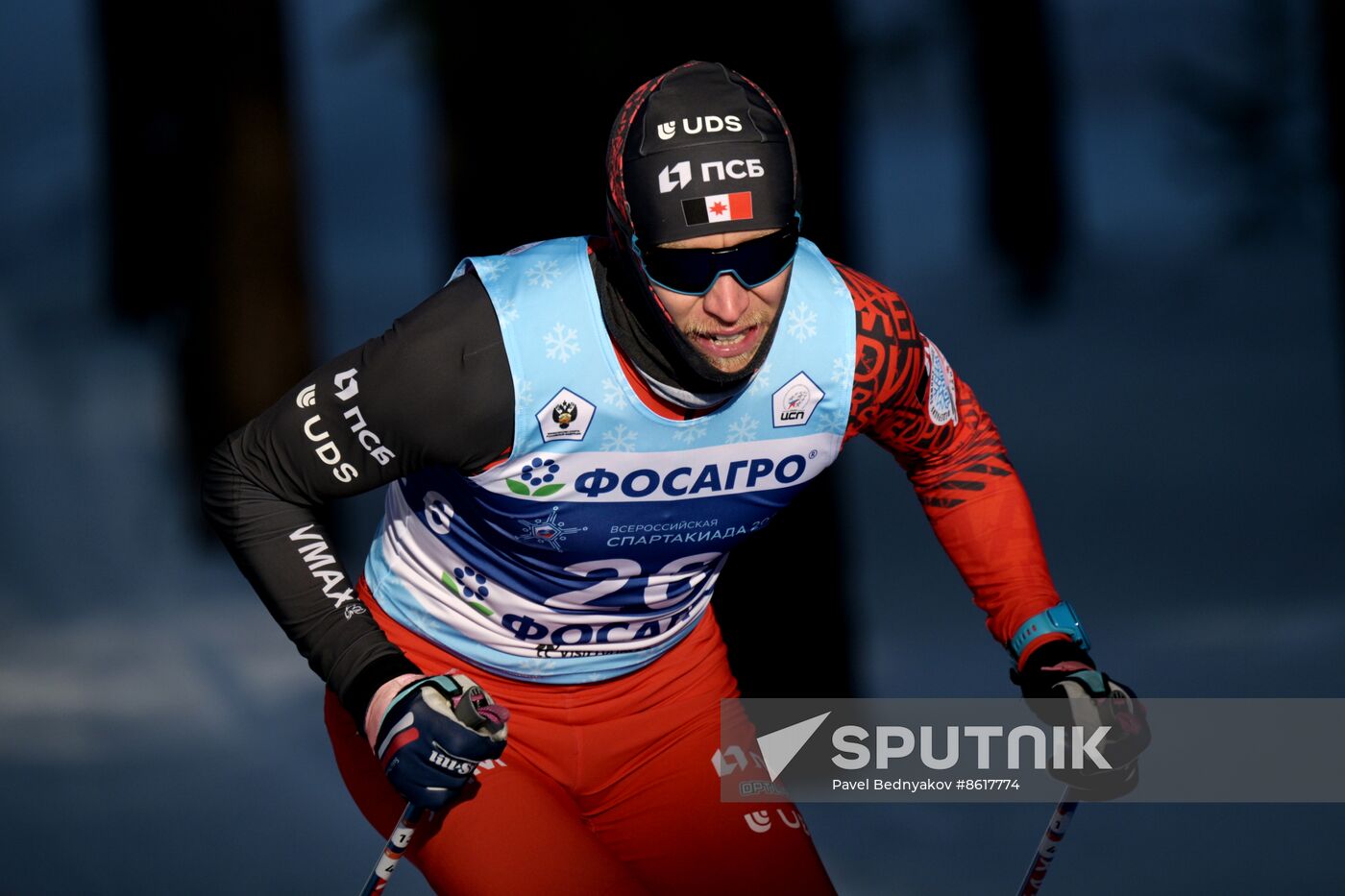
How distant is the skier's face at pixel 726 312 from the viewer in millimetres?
2693

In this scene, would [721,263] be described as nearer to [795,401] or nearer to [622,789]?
[795,401]

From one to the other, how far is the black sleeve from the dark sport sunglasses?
296 millimetres

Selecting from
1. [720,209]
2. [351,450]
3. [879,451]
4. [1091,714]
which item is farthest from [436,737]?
[879,451]

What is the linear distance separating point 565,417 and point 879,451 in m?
4.28

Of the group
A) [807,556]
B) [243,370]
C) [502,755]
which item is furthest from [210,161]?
[502,755]

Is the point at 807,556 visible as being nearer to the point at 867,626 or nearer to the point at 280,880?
the point at 867,626

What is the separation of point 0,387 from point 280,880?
3.38m

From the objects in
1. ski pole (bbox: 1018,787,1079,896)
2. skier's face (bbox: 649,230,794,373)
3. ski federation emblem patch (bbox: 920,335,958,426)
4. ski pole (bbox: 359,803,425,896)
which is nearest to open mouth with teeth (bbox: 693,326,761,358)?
skier's face (bbox: 649,230,794,373)

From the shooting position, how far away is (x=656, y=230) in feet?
8.94

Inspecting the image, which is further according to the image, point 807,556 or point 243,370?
point 243,370

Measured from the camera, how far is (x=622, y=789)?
3160 millimetres

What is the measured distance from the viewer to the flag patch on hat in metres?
2.69

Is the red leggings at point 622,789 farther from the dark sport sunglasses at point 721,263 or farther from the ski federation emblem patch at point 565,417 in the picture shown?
the dark sport sunglasses at point 721,263

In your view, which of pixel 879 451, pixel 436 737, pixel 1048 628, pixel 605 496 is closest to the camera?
pixel 436 737
